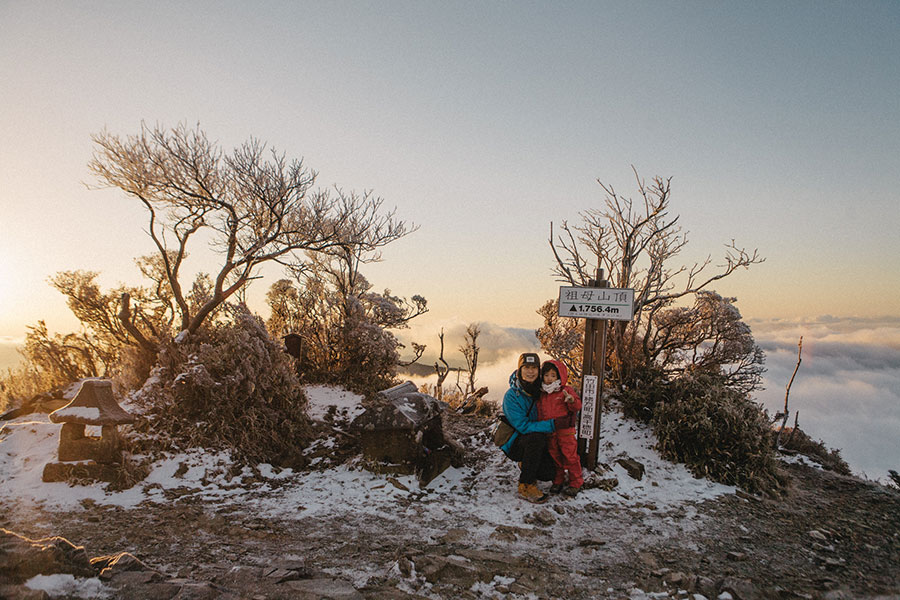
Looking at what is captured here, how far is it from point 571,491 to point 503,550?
6.47 feet

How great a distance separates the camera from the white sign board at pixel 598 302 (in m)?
6.77

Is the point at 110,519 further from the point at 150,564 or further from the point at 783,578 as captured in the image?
the point at 783,578

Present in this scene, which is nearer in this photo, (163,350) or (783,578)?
(783,578)

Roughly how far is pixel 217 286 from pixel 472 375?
7.22m

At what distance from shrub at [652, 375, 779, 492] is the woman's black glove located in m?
2.10

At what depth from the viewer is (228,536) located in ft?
15.6

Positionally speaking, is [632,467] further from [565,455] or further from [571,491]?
[565,455]

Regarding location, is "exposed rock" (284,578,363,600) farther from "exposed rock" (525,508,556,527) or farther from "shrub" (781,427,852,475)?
"shrub" (781,427,852,475)

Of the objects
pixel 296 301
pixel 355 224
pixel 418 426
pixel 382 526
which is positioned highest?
pixel 355 224

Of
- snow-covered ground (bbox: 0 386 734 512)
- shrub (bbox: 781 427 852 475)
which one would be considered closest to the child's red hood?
snow-covered ground (bbox: 0 386 734 512)

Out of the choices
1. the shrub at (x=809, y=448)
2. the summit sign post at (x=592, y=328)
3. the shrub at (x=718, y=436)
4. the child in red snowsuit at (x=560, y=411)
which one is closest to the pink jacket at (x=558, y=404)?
the child in red snowsuit at (x=560, y=411)

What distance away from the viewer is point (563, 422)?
615 cm

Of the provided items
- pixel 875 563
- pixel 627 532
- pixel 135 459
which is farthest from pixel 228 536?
pixel 875 563

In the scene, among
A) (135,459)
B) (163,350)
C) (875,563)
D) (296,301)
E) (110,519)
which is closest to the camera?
(875,563)
